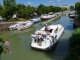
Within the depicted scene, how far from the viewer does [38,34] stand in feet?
54.1

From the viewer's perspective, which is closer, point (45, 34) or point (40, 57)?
point (40, 57)

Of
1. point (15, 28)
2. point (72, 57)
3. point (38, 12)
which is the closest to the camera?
point (72, 57)

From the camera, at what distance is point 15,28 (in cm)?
3152

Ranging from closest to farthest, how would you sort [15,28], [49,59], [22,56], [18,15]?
[49,59]
[22,56]
[15,28]
[18,15]

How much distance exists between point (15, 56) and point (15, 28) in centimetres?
1729

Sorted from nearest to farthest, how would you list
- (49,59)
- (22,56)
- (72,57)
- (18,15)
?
(72,57) → (49,59) → (22,56) → (18,15)

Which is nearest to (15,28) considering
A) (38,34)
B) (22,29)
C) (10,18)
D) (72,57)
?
(22,29)

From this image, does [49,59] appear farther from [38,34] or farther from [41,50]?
[38,34]

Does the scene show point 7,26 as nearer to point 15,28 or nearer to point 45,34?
point 15,28

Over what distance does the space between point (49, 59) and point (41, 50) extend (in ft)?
6.58

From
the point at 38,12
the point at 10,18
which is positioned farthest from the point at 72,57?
the point at 38,12

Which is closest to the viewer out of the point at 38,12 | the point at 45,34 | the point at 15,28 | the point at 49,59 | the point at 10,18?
the point at 49,59

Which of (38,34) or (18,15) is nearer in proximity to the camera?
(38,34)

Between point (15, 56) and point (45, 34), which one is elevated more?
point (45, 34)
